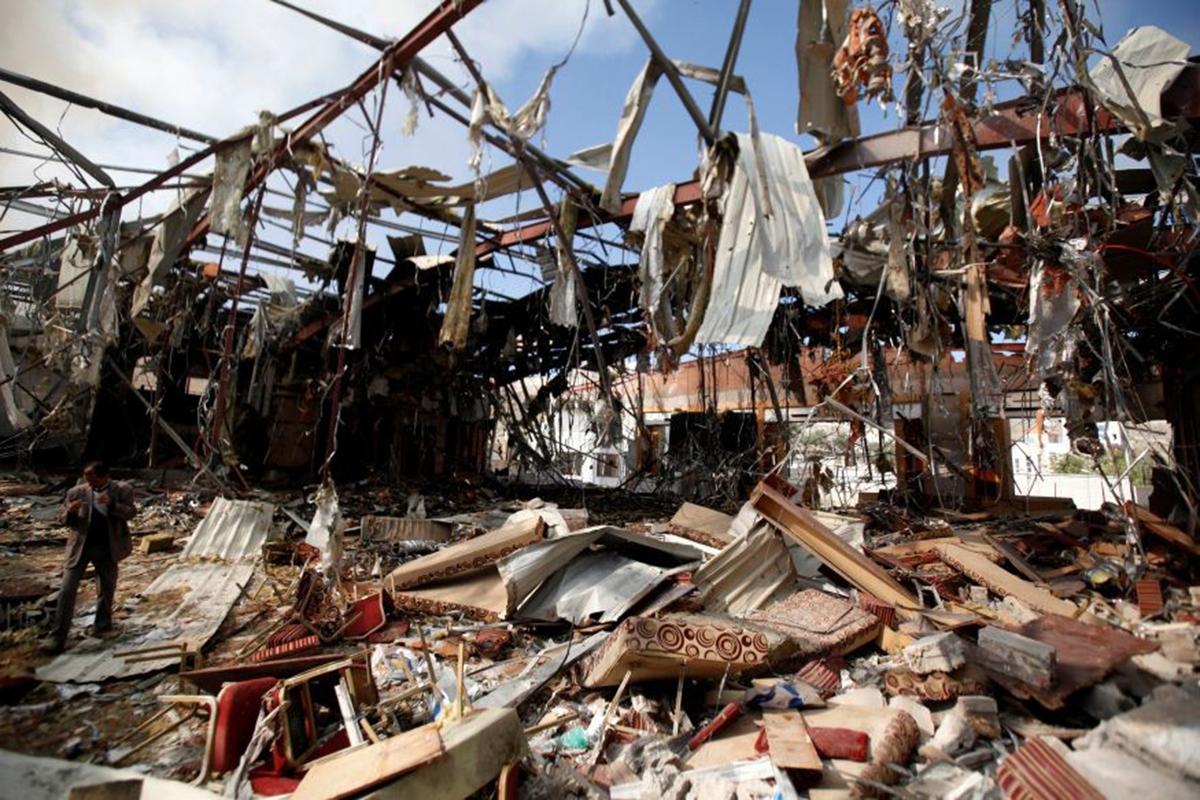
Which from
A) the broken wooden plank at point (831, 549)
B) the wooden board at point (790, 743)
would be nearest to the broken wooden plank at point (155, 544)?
the broken wooden plank at point (831, 549)

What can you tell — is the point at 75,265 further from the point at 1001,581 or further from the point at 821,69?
the point at 1001,581

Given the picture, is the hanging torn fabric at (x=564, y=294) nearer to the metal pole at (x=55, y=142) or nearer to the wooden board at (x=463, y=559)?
the wooden board at (x=463, y=559)

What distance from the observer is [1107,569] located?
207 inches

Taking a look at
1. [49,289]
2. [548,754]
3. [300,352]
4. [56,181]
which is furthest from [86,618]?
[300,352]

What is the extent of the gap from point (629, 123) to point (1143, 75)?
12.5 ft

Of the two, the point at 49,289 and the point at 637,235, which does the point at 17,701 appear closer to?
the point at 637,235

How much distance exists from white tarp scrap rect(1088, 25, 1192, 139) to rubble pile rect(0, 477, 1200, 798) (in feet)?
12.0

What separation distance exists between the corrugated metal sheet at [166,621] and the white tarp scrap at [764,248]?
466 cm

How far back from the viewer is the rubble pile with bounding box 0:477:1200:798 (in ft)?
8.27

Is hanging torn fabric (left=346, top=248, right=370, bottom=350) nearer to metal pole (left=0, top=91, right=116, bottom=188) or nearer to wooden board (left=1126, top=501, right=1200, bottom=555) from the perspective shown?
metal pole (left=0, top=91, right=116, bottom=188)

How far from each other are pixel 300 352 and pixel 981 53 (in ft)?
41.2

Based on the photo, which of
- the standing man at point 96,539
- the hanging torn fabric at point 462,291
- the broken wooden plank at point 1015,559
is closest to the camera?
the standing man at point 96,539

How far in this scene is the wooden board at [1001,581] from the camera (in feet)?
15.7

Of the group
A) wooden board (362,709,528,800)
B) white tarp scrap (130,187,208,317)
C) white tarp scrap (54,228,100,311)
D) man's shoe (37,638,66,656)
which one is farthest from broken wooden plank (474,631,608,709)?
white tarp scrap (54,228,100,311)
